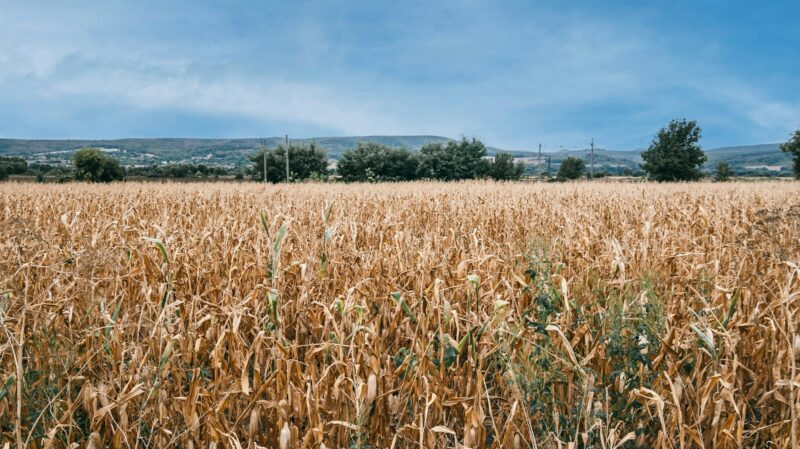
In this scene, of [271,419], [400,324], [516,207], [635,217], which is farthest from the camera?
[516,207]

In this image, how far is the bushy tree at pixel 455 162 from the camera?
58812 millimetres

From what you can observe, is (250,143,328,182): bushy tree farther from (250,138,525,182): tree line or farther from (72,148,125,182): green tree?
(72,148,125,182): green tree

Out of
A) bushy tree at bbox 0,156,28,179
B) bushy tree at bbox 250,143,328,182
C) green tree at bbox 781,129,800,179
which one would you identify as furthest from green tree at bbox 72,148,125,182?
green tree at bbox 781,129,800,179

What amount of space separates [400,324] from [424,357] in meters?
0.91

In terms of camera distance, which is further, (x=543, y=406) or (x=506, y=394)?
(x=506, y=394)

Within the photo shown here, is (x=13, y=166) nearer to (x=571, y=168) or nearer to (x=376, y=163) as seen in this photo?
(x=376, y=163)

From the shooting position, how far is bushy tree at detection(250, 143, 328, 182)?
63375mm

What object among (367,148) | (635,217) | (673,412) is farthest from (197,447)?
(367,148)

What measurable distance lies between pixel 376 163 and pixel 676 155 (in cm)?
3864

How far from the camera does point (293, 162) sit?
64.6 metres

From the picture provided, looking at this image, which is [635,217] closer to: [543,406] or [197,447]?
[543,406]

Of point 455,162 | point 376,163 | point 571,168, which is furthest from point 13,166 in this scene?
point 571,168

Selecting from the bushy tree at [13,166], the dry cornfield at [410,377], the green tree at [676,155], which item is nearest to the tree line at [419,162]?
the green tree at [676,155]

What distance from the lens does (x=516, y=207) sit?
10.3 metres
